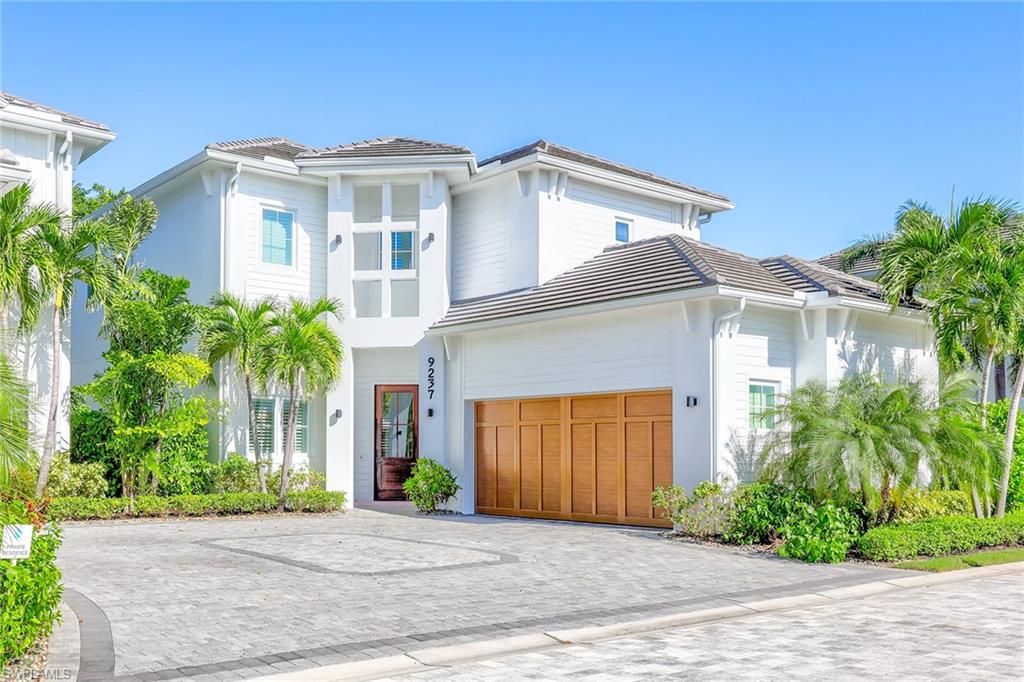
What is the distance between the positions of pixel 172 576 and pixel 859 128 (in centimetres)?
1276

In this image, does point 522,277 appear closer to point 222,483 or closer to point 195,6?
point 222,483

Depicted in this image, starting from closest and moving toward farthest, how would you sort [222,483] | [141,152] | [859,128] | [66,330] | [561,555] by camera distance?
1. [561,555]
2. [859,128]
3. [66,330]
4. [222,483]
5. [141,152]

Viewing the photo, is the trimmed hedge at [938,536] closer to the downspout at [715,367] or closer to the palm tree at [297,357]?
the downspout at [715,367]

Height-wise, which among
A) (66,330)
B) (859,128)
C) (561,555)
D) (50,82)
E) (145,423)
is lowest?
(561,555)

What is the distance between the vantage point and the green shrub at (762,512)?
47.7ft

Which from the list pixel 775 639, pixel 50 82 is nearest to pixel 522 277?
pixel 50 82

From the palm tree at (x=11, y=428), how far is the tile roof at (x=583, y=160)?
45.9ft

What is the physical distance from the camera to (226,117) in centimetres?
2311

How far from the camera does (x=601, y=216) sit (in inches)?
841

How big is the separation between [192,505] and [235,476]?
1370 millimetres

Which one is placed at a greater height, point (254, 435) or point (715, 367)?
point (715, 367)

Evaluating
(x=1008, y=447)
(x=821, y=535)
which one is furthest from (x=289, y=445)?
(x=1008, y=447)

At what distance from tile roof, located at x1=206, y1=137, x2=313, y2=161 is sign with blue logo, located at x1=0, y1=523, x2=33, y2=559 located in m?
14.9

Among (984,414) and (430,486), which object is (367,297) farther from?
(984,414)
